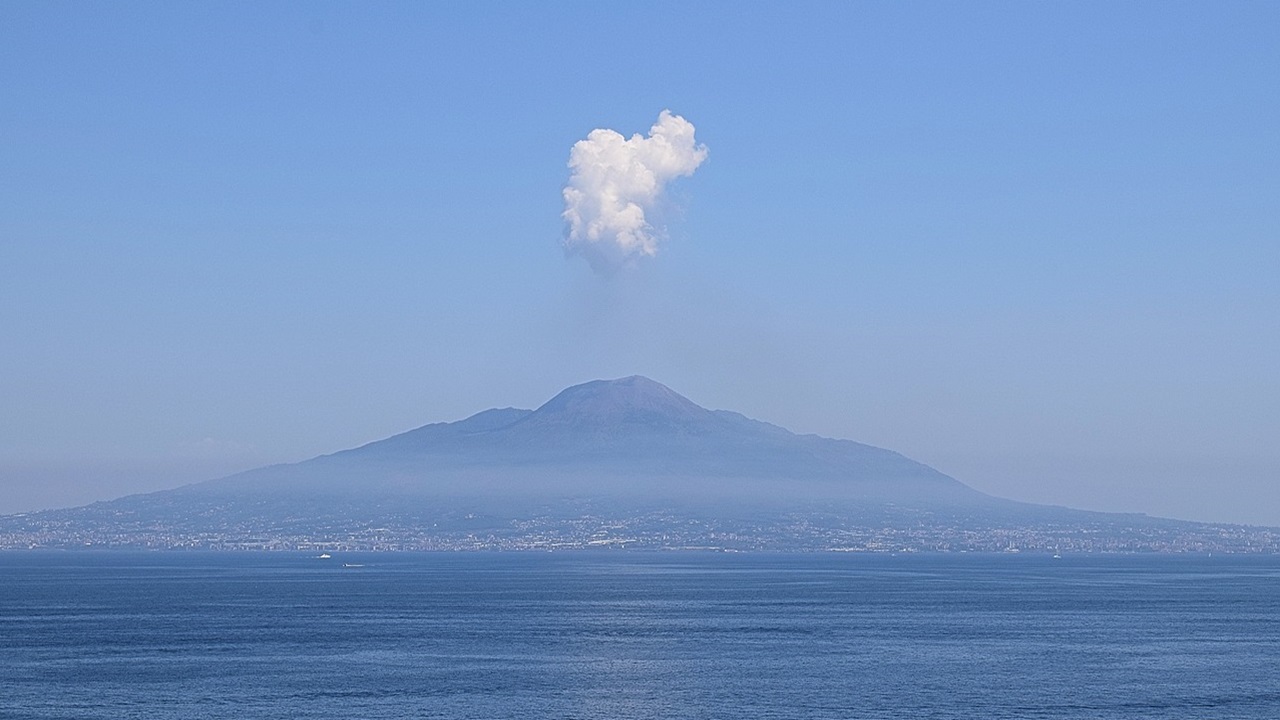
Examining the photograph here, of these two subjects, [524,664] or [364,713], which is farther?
[524,664]

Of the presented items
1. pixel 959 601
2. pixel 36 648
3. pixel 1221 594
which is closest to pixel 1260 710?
pixel 36 648

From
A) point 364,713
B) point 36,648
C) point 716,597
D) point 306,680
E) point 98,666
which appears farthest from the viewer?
point 716,597

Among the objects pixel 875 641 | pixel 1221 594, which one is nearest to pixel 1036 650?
pixel 875 641

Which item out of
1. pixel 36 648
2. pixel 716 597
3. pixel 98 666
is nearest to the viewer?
pixel 98 666

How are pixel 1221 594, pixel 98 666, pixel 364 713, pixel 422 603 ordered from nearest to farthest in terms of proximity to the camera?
pixel 364 713 < pixel 98 666 < pixel 422 603 < pixel 1221 594

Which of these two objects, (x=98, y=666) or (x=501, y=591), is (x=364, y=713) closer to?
(x=98, y=666)

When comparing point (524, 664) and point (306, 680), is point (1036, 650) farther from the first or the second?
point (306, 680)
